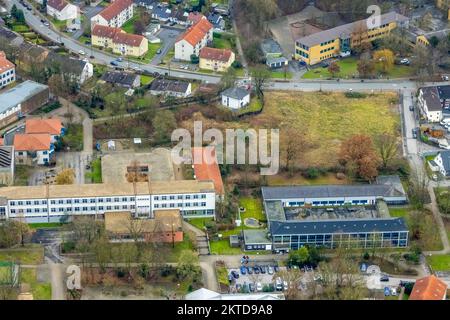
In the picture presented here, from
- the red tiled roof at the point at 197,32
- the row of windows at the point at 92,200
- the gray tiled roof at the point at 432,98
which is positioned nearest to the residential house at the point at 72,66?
the red tiled roof at the point at 197,32

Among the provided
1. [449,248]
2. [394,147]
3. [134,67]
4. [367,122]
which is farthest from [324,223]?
[134,67]

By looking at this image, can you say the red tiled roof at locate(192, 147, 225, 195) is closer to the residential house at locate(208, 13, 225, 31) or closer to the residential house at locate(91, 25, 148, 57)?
the residential house at locate(91, 25, 148, 57)

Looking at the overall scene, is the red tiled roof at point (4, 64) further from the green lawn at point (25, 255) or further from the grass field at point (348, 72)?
the grass field at point (348, 72)

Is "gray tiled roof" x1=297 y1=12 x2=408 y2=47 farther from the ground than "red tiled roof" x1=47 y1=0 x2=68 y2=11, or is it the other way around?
"red tiled roof" x1=47 y1=0 x2=68 y2=11

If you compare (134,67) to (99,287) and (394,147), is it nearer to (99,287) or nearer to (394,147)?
(394,147)

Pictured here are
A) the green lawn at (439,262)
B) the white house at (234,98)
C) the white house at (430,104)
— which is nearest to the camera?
the green lawn at (439,262)

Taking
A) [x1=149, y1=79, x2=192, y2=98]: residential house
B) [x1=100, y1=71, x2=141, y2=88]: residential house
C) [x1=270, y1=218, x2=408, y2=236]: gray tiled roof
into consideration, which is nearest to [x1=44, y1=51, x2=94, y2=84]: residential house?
[x1=100, y1=71, x2=141, y2=88]: residential house
